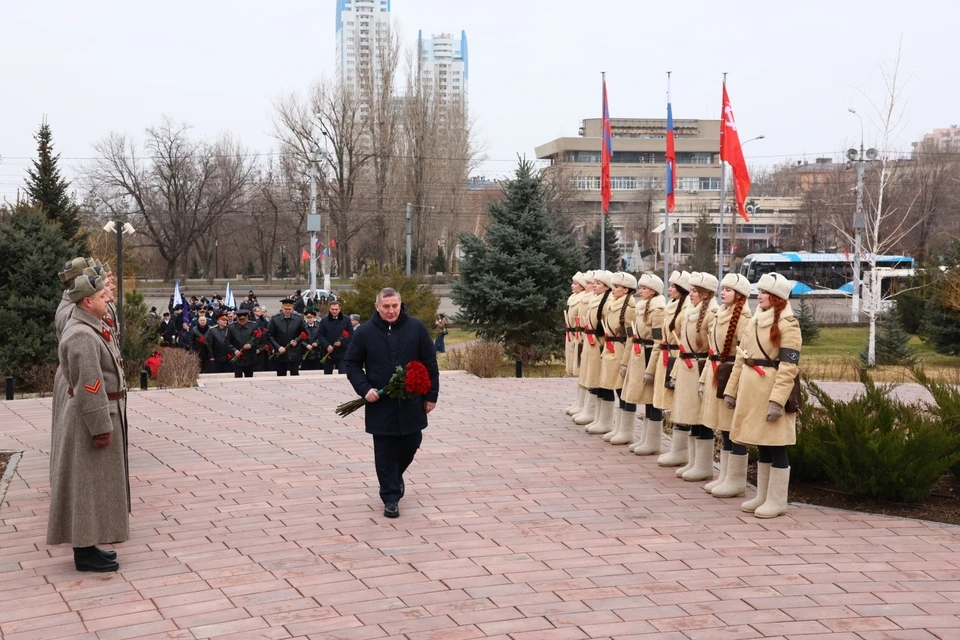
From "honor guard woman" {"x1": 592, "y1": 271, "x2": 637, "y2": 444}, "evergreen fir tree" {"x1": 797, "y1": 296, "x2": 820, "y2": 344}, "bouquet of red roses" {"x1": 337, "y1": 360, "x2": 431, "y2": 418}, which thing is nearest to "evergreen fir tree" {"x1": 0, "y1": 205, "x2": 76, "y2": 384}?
"honor guard woman" {"x1": 592, "y1": 271, "x2": 637, "y2": 444}

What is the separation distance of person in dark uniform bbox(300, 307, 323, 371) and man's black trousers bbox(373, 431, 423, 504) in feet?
34.2

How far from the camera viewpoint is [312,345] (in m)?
19.1

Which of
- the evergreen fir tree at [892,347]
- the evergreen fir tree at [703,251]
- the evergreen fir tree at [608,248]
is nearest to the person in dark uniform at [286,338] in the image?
the evergreen fir tree at [892,347]

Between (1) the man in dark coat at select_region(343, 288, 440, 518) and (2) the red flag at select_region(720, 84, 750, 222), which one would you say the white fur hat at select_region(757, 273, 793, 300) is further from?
(2) the red flag at select_region(720, 84, 750, 222)

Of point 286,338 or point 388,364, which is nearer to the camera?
point 388,364

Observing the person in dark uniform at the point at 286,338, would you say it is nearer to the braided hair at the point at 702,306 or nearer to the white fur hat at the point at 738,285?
the braided hair at the point at 702,306

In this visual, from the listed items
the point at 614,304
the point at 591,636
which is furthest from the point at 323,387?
the point at 591,636

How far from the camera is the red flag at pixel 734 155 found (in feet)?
60.9

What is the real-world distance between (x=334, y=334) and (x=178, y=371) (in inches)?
126

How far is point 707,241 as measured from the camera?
59.2 m

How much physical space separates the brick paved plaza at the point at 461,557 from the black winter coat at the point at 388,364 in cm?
75

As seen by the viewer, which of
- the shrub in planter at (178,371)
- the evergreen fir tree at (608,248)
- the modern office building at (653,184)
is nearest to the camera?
the shrub in planter at (178,371)

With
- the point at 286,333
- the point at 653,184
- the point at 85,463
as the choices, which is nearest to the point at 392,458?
the point at 85,463

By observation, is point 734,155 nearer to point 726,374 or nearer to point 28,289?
point 726,374
